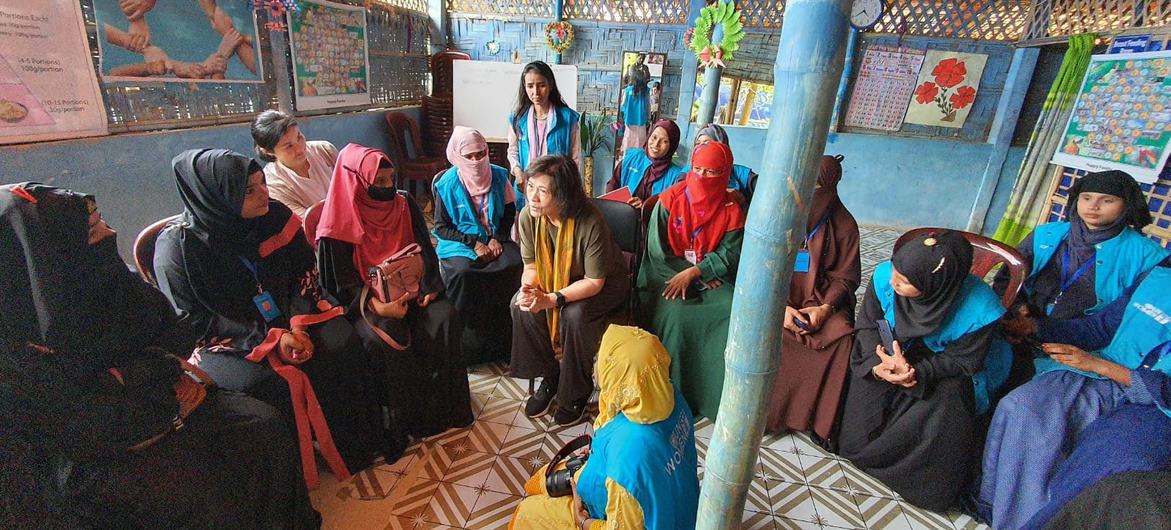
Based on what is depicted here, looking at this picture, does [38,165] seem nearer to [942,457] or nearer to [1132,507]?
[942,457]

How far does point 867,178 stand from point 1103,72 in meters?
1.95

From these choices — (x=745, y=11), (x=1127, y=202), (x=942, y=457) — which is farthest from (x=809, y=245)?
(x=745, y=11)

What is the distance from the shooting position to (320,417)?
1832 millimetres

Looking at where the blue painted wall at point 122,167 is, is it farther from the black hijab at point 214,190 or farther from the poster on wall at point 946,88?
the poster on wall at point 946,88

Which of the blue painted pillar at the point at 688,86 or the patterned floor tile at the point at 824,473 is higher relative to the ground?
the blue painted pillar at the point at 688,86

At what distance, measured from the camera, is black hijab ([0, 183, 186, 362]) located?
117 centimetres

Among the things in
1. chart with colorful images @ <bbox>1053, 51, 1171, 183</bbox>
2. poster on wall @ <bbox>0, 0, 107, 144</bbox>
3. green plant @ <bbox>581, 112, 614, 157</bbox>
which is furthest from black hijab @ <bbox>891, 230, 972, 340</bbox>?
green plant @ <bbox>581, 112, 614, 157</bbox>

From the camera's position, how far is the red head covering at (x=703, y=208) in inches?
88.6

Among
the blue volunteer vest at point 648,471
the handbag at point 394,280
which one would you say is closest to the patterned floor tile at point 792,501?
the blue volunteer vest at point 648,471

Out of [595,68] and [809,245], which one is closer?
[809,245]

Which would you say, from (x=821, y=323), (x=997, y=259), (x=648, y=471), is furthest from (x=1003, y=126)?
(x=648, y=471)

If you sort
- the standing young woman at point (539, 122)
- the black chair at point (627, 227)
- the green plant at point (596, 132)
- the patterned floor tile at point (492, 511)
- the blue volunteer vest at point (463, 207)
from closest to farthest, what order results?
1. the patterned floor tile at point (492, 511)
2. the black chair at point (627, 227)
3. the blue volunteer vest at point (463, 207)
4. the standing young woman at point (539, 122)
5. the green plant at point (596, 132)

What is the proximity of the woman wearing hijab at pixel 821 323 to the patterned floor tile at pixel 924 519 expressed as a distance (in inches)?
14.8

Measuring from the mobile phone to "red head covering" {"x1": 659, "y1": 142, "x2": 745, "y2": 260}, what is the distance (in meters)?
0.71
